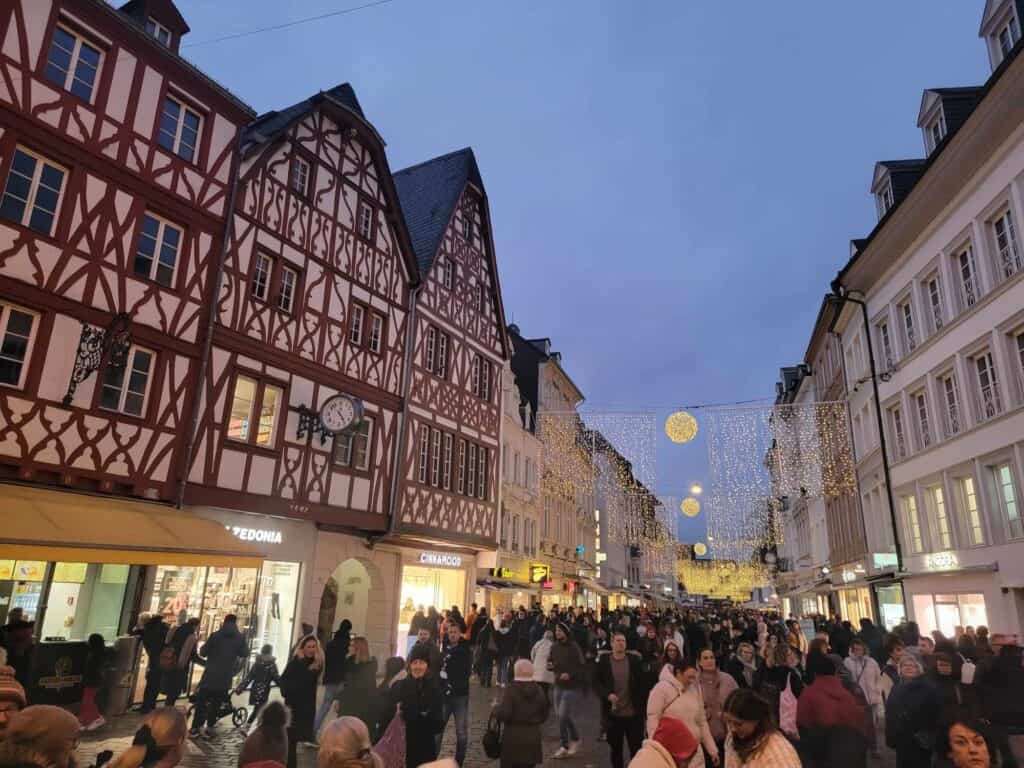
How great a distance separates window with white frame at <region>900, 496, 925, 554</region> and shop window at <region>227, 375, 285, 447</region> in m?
17.6

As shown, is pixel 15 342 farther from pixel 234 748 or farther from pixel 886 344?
pixel 886 344

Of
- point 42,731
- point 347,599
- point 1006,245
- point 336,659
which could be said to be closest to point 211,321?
point 336,659

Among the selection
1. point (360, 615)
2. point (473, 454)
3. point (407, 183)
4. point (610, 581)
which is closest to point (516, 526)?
point (473, 454)

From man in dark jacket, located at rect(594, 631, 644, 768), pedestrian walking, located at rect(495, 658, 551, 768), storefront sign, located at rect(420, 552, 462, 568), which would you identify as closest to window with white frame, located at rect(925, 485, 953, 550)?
storefront sign, located at rect(420, 552, 462, 568)

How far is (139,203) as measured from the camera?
43.0 feet

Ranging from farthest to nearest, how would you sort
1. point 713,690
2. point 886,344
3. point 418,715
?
1. point 886,344
2. point 713,690
3. point 418,715

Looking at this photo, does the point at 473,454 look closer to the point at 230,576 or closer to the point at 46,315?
the point at 230,576

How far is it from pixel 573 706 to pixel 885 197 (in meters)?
20.2

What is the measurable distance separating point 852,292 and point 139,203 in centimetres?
2134

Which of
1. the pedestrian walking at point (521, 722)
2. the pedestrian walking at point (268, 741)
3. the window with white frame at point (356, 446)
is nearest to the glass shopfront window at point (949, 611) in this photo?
the pedestrian walking at point (521, 722)

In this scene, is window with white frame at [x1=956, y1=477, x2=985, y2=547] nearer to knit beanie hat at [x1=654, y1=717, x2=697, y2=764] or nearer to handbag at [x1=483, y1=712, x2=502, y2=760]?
handbag at [x1=483, y1=712, x2=502, y2=760]

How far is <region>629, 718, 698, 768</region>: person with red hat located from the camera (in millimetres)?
3486

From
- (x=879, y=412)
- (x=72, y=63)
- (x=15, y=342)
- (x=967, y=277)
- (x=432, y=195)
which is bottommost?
(x=15, y=342)

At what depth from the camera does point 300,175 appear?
56.5ft
